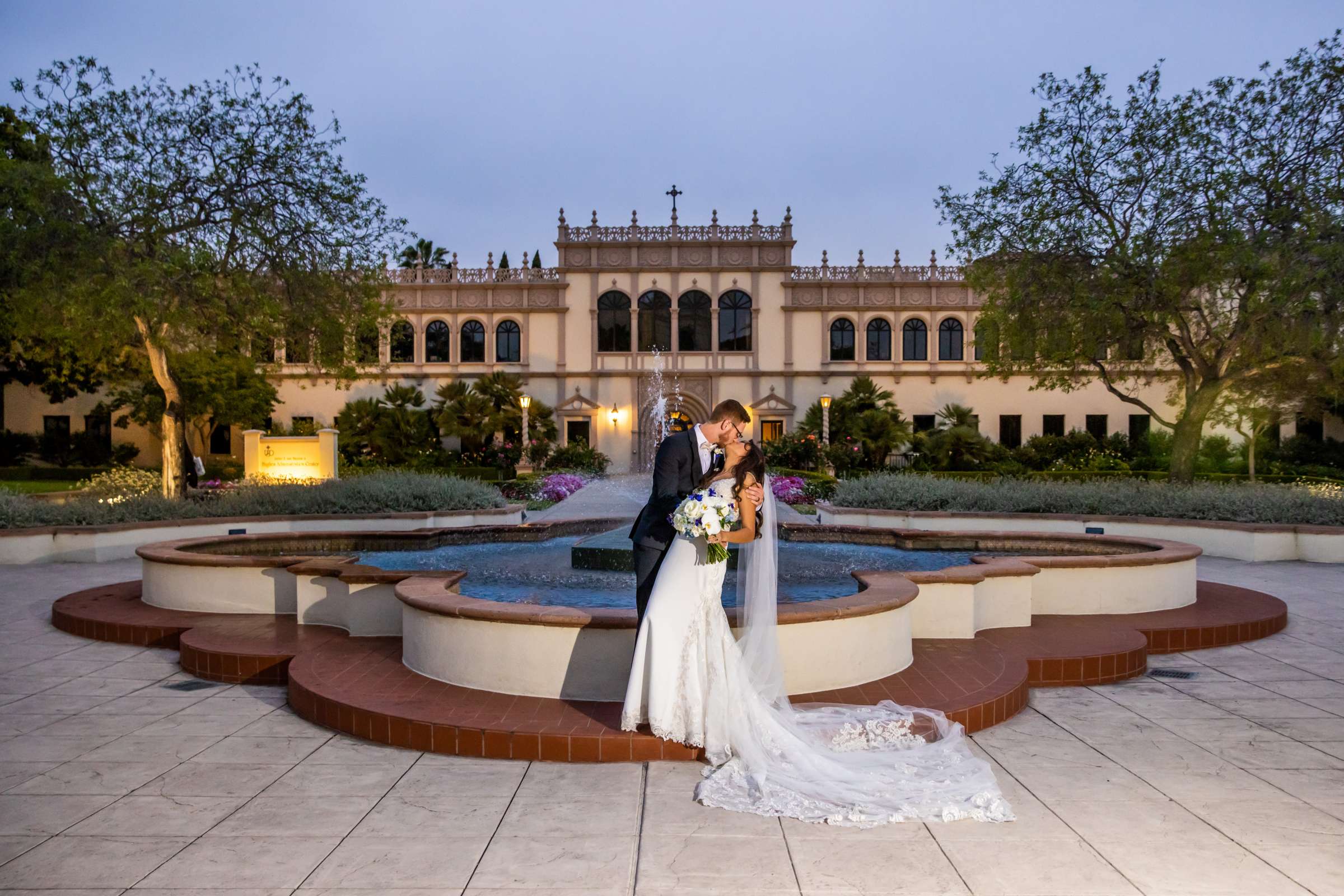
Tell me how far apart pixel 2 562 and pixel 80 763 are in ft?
31.4

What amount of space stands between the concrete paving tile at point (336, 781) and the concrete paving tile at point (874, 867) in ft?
6.54

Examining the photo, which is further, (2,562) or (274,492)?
(274,492)

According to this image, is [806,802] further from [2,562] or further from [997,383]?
[997,383]

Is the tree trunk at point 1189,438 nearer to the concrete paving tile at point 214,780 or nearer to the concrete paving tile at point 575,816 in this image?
the concrete paving tile at point 575,816

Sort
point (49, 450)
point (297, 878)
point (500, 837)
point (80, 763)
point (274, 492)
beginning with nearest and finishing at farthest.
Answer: point (297, 878)
point (500, 837)
point (80, 763)
point (274, 492)
point (49, 450)

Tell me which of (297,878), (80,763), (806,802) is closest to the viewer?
(297,878)

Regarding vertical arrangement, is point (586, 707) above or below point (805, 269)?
below

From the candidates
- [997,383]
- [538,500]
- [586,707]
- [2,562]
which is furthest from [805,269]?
[586,707]

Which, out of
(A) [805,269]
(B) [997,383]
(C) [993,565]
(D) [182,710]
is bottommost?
(D) [182,710]

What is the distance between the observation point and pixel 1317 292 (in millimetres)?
15062

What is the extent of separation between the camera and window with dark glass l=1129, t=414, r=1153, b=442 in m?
34.9

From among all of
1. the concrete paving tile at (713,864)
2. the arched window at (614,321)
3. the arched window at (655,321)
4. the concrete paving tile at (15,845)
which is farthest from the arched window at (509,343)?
the concrete paving tile at (713,864)

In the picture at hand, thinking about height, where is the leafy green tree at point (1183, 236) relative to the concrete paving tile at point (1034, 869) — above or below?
above

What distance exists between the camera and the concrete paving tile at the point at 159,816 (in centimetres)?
361
